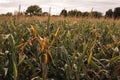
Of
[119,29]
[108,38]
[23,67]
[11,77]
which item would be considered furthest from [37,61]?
[119,29]

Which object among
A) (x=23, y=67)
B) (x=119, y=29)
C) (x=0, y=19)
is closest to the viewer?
(x=23, y=67)

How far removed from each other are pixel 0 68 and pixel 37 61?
375 mm

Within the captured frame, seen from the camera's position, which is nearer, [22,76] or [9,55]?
[22,76]

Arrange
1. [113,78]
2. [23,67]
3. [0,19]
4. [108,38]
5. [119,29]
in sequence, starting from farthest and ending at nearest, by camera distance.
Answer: [0,19] → [119,29] → [108,38] → [23,67] → [113,78]

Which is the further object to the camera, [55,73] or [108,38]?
[108,38]

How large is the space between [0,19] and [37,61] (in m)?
4.56

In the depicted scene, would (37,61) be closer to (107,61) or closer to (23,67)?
(23,67)

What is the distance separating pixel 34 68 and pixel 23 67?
0.15 meters

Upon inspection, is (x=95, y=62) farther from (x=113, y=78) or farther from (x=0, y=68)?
(x=0, y=68)

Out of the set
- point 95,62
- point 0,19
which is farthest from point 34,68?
point 0,19

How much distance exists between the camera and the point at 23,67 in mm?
2584

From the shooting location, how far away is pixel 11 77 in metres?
2.42

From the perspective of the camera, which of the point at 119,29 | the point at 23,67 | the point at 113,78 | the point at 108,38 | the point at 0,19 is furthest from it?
the point at 0,19

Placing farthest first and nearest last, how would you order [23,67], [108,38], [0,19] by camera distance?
[0,19] < [108,38] < [23,67]
